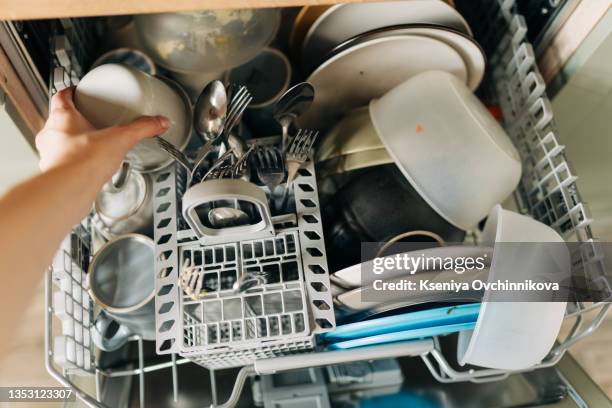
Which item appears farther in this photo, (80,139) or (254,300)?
(254,300)

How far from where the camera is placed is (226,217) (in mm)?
665

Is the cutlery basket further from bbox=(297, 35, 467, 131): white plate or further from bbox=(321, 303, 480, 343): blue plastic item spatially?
bbox=(297, 35, 467, 131): white plate

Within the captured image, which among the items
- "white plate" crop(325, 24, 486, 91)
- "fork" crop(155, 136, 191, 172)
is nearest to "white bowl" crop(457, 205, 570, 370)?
"white plate" crop(325, 24, 486, 91)

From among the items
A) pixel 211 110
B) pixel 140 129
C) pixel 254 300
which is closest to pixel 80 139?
pixel 140 129

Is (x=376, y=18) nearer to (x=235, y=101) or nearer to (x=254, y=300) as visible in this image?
(x=235, y=101)

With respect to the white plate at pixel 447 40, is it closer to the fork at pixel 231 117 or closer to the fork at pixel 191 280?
the fork at pixel 231 117

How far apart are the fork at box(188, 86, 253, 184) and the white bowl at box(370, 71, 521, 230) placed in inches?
7.8

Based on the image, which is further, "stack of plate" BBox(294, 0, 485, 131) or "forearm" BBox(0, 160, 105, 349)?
"stack of plate" BBox(294, 0, 485, 131)

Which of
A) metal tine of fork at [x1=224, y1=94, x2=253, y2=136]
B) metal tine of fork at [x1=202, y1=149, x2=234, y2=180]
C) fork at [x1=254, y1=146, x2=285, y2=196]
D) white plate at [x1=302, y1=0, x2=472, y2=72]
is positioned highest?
white plate at [x1=302, y1=0, x2=472, y2=72]

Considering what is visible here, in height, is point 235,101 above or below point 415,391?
above

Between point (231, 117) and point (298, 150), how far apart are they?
10 centimetres

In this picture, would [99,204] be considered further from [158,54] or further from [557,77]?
[557,77]

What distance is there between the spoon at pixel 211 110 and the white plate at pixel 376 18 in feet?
0.76

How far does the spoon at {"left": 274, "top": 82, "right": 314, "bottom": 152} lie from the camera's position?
695 millimetres
